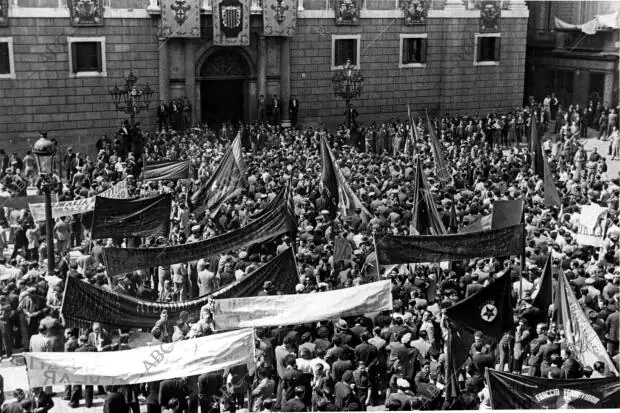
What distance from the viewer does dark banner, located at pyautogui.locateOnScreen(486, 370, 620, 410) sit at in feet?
35.6

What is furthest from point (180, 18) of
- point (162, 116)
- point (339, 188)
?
point (339, 188)

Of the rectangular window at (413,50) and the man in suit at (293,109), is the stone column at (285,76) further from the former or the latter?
the rectangular window at (413,50)

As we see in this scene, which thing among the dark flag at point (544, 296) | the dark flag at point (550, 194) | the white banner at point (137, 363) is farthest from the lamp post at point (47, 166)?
the dark flag at point (550, 194)

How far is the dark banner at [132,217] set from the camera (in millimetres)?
17594

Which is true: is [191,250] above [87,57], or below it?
below

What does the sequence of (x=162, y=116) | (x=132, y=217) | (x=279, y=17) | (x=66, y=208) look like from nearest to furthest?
(x=132, y=217), (x=66, y=208), (x=162, y=116), (x=279, y=17)

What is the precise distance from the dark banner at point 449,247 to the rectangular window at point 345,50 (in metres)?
24.4

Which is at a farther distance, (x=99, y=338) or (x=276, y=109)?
(x=276, y=109)

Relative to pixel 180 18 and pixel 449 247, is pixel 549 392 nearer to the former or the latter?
pixel 449 247

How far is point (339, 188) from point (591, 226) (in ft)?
Result: 17.9

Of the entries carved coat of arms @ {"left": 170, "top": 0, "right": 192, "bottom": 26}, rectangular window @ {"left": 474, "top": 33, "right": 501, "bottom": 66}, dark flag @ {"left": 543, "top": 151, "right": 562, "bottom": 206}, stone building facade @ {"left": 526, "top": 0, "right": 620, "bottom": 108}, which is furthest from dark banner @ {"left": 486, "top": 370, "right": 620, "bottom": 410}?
rectangular window @ {"left": 474, "top": 33, "right": 501, "bottom": 66}

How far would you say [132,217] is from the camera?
17828 mm

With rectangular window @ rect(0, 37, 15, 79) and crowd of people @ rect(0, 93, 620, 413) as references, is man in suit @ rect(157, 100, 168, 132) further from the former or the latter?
crowd of people @ rect(0, 93, 620, 413)

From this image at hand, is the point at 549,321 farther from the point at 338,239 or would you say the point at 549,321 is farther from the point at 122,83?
the point at 122,83
